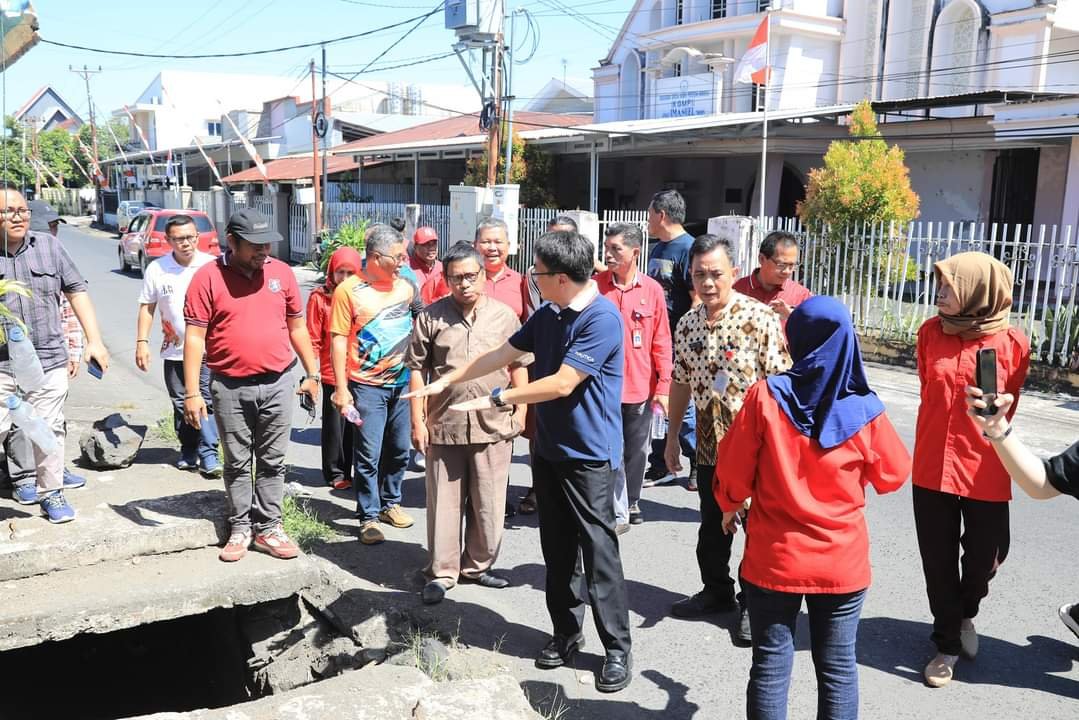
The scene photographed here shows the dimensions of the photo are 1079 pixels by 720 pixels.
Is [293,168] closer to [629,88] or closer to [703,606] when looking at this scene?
[629,88]

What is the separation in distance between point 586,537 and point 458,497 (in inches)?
43.3

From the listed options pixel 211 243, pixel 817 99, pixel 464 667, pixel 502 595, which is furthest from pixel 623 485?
pixel 817 99

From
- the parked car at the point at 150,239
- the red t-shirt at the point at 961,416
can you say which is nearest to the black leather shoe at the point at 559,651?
the red t-shirt at the point at 961,416

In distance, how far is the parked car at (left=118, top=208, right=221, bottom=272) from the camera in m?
19.9

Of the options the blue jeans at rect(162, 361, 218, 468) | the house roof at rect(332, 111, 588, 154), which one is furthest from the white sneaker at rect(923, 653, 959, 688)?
the house roof at rect(332, 111, 588, 154)

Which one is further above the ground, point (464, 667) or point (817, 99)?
point (817, 99)

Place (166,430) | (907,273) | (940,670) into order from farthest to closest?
(907,273) < (166,430) < (940,670)

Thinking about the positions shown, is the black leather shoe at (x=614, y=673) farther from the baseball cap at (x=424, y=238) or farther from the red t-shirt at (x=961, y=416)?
the baseball cap at (x=424, y=238)

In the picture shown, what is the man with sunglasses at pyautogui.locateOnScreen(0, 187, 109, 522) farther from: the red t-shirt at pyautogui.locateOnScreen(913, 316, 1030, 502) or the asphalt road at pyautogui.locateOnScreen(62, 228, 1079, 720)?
the red t-shirt at pyautogui.locateOnScreen(913, 316, 1030, 502)

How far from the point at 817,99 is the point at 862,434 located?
2594cm

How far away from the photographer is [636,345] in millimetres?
5457

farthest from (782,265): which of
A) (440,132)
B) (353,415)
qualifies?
(440,132)

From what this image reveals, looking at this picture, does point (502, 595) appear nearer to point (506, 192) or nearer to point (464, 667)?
point (464, 667)

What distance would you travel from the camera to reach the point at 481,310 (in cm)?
472
